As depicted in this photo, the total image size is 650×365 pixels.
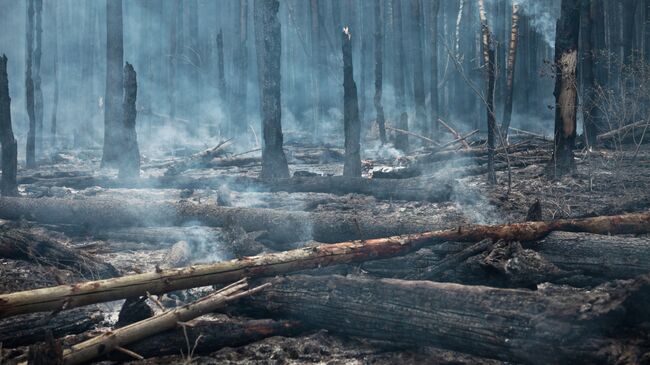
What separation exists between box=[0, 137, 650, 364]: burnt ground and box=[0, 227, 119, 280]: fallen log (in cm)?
9

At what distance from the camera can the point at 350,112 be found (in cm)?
1023

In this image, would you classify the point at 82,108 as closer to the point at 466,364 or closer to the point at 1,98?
the point at 1,98

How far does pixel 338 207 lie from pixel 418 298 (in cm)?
449

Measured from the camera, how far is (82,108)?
26312 mm

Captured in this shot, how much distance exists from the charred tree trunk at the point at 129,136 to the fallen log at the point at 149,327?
27.1ft

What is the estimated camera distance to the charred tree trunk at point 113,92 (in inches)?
516

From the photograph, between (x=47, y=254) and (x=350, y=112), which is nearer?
(x=47, y=254)

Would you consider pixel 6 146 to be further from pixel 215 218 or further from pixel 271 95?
pixel 271 95

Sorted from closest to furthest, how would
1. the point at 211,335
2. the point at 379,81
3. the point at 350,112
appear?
1. the point at 211,335
2. the point at 350,112
3. the point at 379,81

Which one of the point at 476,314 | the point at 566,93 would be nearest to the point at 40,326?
the point at 476,314

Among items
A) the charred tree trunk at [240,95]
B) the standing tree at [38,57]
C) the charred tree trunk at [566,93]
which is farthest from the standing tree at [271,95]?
the standing tree at [38,57]

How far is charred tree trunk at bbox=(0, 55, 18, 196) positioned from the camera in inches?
359

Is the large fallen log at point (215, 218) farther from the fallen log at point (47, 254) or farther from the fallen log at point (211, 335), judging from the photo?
the fallen log at point (211, 335)

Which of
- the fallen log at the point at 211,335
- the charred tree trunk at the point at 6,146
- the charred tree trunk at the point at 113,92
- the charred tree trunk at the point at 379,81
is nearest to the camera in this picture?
the fallen log at the point at 211,335
